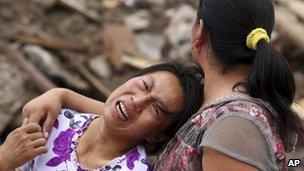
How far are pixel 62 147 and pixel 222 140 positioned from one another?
1.00 m

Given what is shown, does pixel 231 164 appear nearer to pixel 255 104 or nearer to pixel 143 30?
pixel 255 104

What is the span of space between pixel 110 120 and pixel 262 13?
822mm

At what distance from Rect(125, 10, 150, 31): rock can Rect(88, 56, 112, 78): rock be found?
89 centimetres

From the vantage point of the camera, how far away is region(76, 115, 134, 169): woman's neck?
265 centimetres

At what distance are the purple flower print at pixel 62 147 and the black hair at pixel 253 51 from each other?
883 mm

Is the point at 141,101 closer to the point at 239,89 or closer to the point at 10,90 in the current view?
the point at 239,89

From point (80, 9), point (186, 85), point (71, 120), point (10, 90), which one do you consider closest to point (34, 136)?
point (71, 120)

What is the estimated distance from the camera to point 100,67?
6.78 meters

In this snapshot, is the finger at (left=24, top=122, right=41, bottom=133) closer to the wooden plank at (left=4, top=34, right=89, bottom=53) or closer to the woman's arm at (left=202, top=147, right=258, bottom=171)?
the woman's arm at (left=202, top=147, right=258, bottom=171)

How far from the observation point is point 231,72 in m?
2.26

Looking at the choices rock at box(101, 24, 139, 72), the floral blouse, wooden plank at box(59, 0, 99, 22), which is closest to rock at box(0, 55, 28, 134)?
rock at box(101, 24, 139, 72)

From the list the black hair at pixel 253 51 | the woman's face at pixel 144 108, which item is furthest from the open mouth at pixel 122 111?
the black hair at pixel 253 51

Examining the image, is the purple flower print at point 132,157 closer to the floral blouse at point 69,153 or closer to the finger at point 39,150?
the floral blouse at point 69,153

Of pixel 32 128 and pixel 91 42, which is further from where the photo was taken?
pixel 91 42
